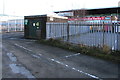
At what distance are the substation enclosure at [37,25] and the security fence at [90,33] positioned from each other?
0.76 metres

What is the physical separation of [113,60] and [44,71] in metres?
3.89

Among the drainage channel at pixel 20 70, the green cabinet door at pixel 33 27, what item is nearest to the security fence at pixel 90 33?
the green cabinet door at pixel 33 27

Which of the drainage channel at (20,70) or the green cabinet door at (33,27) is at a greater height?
the green cabinet door at (33,27)

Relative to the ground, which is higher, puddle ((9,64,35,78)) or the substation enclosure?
the substation enclosure

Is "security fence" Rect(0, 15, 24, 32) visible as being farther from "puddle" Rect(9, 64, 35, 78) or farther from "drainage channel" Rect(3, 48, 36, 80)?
"puddle" Rect(9, 64, 35, 78)

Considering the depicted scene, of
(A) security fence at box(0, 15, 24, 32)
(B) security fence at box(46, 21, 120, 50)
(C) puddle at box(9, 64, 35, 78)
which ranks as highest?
(A) security fence at box(0, 15, 24, 32)

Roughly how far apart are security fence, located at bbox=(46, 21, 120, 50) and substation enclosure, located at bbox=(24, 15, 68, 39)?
0.76 m

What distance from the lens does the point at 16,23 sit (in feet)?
117

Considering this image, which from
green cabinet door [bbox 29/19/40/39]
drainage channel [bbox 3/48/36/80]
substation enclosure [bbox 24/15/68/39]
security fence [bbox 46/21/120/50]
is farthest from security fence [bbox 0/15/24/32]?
drainage channel [bbox 3/48/36/80]

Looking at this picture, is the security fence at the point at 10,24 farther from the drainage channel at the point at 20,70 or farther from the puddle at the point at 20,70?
the puddle at the point at 20,70

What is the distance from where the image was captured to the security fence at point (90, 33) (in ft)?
34.4

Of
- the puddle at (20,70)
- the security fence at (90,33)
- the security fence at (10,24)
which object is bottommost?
the puddle at (20,70)

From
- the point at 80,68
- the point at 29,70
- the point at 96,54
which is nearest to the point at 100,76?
the point at 80,68

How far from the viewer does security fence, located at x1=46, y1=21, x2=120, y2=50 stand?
10481mm
